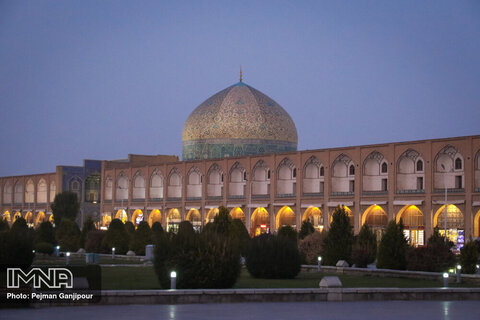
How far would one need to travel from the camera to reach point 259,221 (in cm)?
4994

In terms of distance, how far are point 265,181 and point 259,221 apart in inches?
96.7

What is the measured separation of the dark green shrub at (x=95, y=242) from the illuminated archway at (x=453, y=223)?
15670mm

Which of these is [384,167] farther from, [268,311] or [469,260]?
[268,311]

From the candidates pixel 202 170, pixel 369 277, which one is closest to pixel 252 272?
pixel 369 277

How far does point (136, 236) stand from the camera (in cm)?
3700

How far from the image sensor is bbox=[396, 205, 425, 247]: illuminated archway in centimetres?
4041

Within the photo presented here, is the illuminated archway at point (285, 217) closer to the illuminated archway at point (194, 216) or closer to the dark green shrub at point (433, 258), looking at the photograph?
the illuminated archway at point (194, 216)

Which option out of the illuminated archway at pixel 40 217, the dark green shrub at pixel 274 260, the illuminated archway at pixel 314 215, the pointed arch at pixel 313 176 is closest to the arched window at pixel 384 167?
the pointed arch at pixel 313 176

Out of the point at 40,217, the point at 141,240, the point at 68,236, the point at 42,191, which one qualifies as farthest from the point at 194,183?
the point at 42,191

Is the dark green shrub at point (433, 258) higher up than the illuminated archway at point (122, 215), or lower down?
lower down

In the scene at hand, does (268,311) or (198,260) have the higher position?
(198,260)

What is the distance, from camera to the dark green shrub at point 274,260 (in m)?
21.0

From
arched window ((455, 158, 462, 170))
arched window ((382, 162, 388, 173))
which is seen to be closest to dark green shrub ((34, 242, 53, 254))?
arched window ((382, 162, 388, 173))

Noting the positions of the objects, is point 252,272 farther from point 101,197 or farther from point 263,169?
point 101,197
